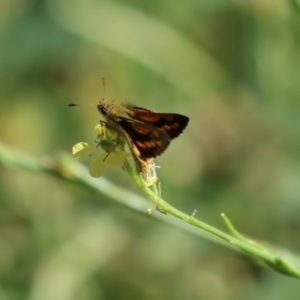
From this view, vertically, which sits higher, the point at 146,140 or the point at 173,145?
the point at 173,145

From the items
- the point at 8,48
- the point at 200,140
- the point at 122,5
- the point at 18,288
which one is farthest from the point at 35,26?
the point at 18,288

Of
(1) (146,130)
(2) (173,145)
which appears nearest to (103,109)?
(1) (146,130)

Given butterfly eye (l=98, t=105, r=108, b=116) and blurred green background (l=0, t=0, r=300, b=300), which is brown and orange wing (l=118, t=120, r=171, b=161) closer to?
butterfly eye (l=98, t=105, r=108, b=116)

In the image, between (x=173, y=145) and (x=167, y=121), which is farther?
(x=173, y=145)

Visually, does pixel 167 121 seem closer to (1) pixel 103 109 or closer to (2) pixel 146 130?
(2) pixel 146 130

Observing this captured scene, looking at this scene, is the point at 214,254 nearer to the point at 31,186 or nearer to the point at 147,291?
the point at 147,291


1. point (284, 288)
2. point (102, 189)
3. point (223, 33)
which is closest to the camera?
point (102, 189)
